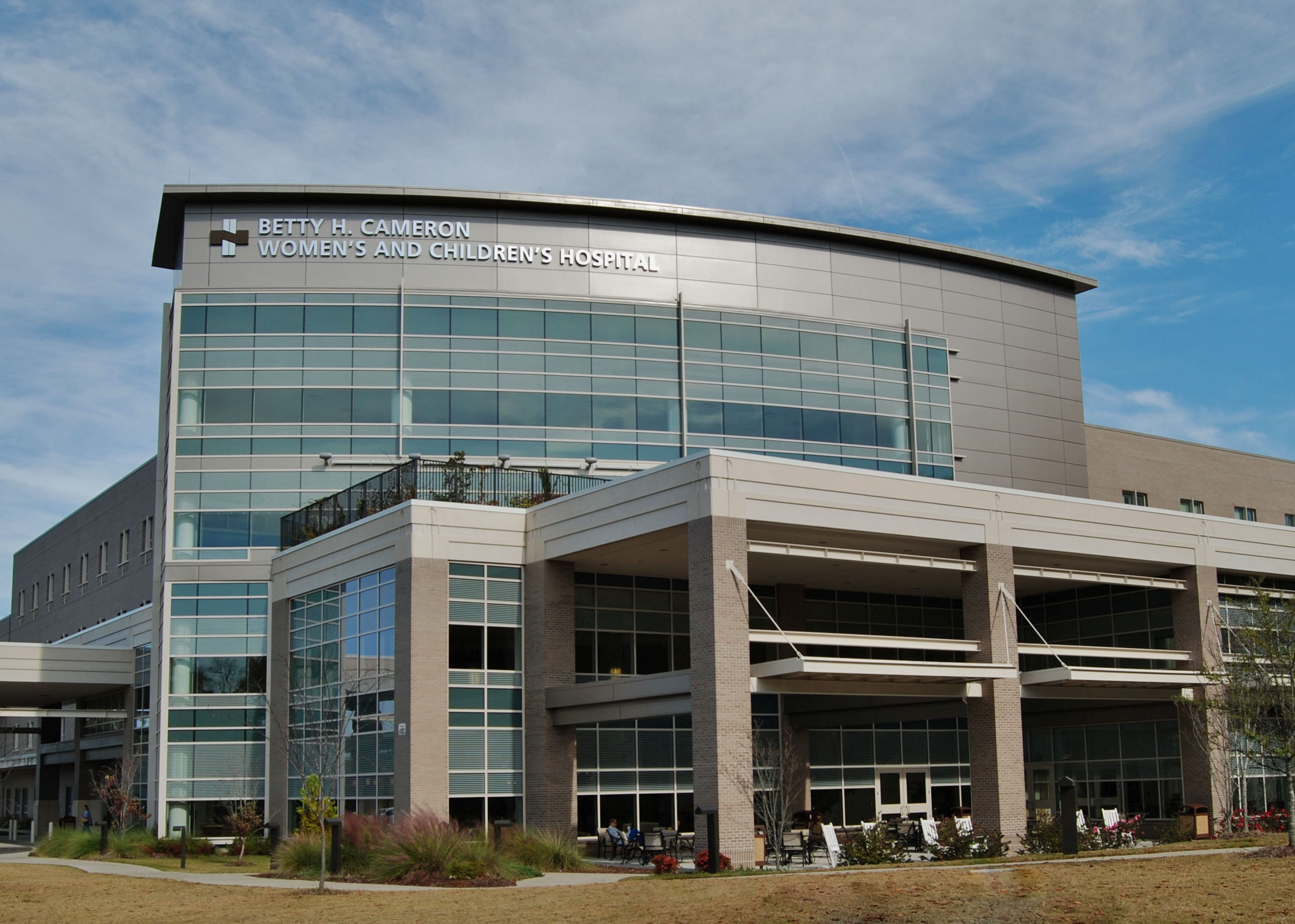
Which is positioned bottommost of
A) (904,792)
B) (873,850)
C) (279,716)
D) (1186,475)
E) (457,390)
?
(873,850)

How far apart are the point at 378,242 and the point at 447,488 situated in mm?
14569

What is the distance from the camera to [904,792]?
4378cm

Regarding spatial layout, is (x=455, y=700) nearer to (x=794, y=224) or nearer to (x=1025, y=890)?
(x=1025, y=890)

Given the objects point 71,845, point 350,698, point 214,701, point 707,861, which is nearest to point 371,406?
point 214,701

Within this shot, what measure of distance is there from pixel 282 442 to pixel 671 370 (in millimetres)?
14103

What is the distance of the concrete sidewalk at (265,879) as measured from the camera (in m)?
27.0

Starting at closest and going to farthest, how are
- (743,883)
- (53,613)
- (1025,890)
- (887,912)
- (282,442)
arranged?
(887,912)
(1025,890)
(743,883)
(282,442)
(53,613)

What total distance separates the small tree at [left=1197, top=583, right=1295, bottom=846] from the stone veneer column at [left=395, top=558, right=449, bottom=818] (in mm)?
18689

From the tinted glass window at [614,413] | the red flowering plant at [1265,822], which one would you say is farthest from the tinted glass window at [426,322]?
the red flowering plant at [1265,822]

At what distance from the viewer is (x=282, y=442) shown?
48.4m

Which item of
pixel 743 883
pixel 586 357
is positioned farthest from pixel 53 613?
pixel 743 883

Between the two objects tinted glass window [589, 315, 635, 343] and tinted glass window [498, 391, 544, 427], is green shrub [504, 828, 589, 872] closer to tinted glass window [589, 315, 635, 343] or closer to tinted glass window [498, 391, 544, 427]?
tinted glass window [498, 391, 544, 427]

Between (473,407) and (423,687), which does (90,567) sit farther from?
(423,687)

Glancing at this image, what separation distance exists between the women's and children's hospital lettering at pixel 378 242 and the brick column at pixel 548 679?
57.7 ft
